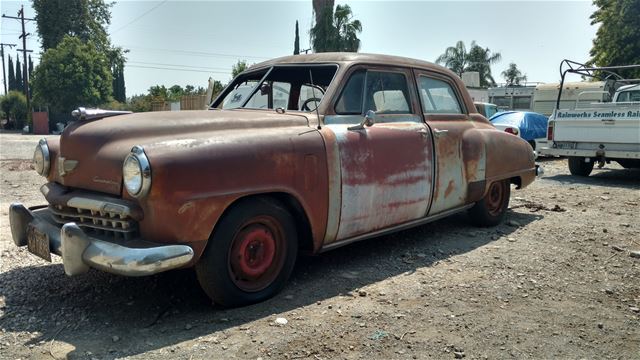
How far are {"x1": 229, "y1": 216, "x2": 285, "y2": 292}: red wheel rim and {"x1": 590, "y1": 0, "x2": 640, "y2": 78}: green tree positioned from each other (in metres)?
20.8

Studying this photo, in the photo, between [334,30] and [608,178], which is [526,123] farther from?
[334,30]

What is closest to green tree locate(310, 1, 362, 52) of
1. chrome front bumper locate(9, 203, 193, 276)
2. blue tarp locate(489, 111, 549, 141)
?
blue tarp locate(489, 111, 549, 141)

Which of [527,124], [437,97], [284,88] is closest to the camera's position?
[284,88]

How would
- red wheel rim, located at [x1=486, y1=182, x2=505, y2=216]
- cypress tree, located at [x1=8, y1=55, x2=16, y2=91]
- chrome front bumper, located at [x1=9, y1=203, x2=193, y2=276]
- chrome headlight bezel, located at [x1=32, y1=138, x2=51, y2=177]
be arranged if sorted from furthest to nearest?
cypress tree, located at [x1=8, y1=55, x2=16, y2=91] → red wheel rim, located at [x1=486, y1=182, x2=505, y2=216] → chrome headlight bezel, located at [x1=32, y1=138, x2=51, y2=177] → chrome front bumper, located at [x1=9, y1=203, x2=193, y2=276]

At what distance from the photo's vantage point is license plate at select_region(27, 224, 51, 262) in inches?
139

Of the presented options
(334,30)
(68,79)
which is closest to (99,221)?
(334,30)

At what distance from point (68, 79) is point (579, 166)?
3550 cm

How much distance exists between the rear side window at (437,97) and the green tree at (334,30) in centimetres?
1718

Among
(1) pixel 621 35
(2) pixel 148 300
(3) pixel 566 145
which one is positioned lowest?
(2) pixel 148 300

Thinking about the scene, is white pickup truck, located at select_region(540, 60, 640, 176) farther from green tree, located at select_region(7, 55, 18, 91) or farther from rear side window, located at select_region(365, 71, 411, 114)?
green tree, located at select_region(7, 55, 18, 91)

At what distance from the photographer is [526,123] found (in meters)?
13.7

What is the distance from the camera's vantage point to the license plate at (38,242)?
3.54 meters

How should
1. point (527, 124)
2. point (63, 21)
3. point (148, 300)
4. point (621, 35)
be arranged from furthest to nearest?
point (63, 21) < point (621, 35) < point (527, 124) < point (148, 300)

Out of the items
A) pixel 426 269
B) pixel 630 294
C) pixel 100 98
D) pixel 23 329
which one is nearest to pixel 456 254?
pixel 426 269
